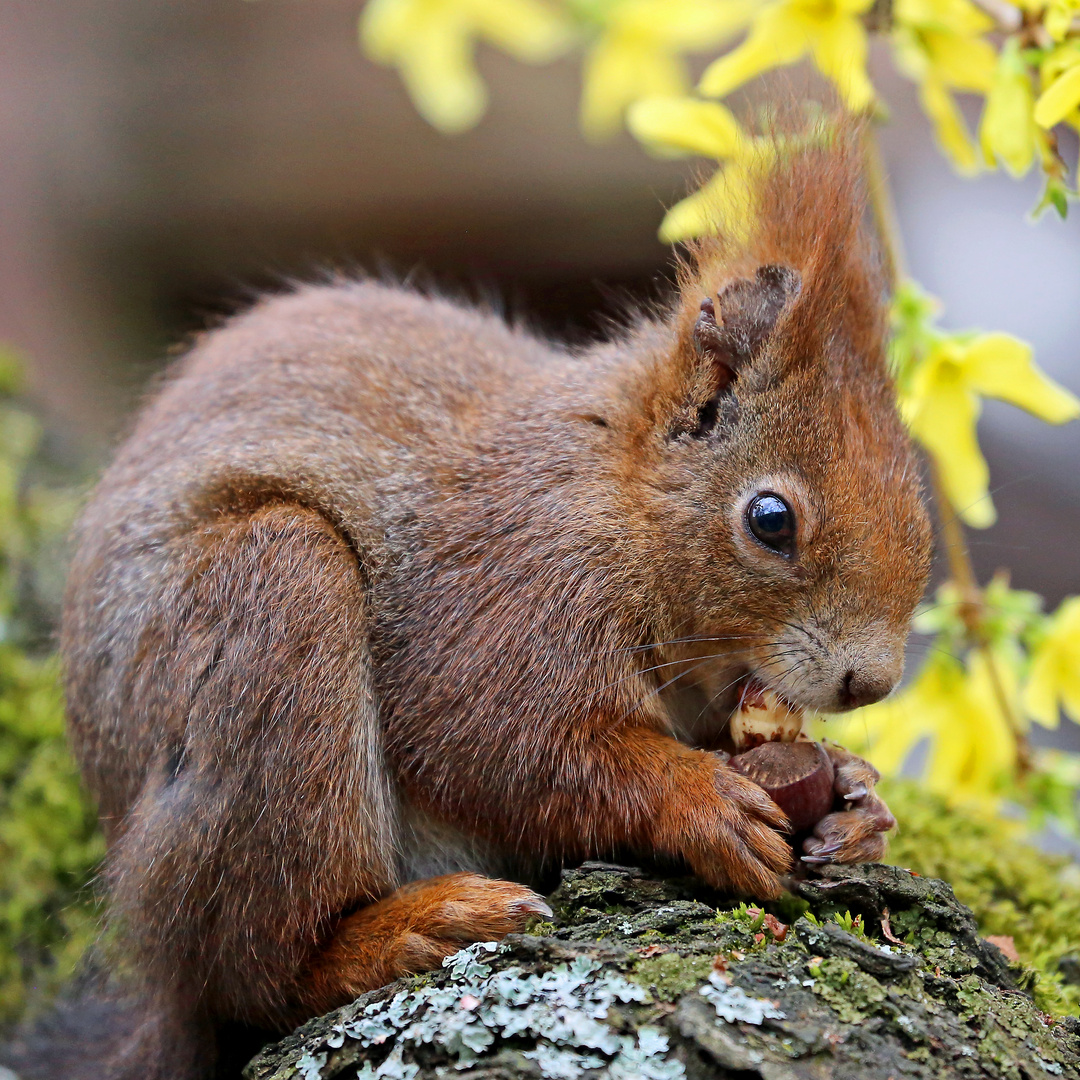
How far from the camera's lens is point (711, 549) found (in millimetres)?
2215

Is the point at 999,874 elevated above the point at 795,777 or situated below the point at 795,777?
below

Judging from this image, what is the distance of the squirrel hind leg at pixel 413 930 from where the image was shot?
1974 millimetres

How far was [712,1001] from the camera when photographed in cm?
170

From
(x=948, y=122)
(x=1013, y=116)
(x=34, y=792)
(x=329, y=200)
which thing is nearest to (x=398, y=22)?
(x=948, y=122)

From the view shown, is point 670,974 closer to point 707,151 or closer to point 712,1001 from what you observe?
point 712,1001

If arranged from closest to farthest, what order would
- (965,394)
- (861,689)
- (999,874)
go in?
(861,689) < (965,394) < (999,874)

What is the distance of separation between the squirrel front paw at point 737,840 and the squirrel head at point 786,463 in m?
0.25

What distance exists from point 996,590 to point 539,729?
4.58 ft

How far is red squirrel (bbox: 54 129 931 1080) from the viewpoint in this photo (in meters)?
2.06

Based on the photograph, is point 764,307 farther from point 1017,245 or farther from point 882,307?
point 1017,245

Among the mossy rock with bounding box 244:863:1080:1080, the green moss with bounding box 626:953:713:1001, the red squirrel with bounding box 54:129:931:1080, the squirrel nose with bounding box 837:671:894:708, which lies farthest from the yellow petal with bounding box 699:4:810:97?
the green moss with bounding box 626:953:713:1001

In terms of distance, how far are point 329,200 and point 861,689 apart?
511 cm

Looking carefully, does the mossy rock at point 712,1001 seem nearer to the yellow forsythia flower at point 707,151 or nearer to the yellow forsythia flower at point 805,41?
the yellow forsythia flower at point 707,151

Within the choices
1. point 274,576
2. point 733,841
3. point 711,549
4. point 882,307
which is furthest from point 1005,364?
point 274,576
